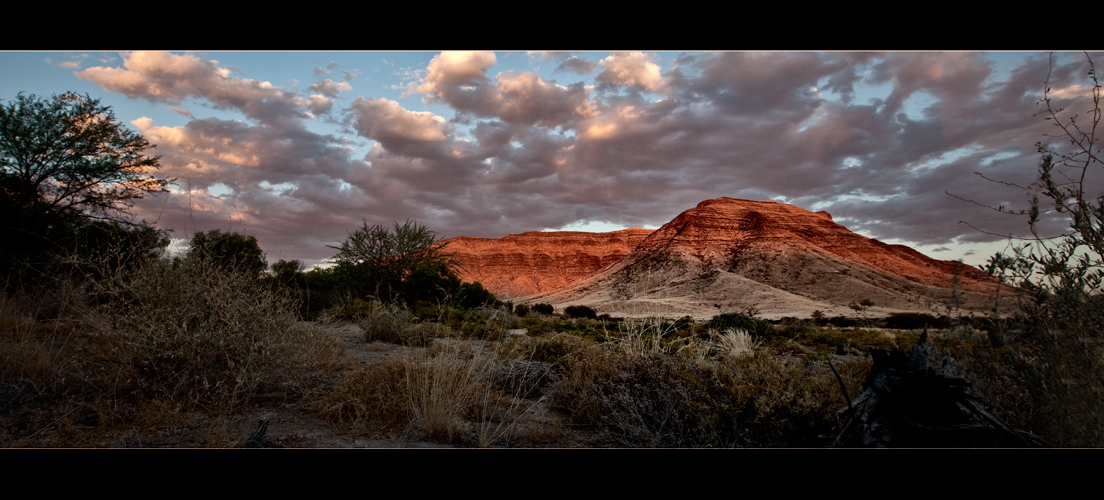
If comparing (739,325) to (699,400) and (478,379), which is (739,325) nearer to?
(699,400)

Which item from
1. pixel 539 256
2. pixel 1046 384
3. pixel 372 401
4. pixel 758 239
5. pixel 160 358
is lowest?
pixel 372 401

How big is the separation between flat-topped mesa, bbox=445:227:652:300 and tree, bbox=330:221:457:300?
4567cm

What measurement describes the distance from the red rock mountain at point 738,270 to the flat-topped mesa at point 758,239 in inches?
4.0

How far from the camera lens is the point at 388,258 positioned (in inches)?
650

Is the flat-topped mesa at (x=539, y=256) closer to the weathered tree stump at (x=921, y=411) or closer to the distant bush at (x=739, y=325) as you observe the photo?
the distant bush at (x=739, y=325)

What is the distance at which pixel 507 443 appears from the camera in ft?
13.6

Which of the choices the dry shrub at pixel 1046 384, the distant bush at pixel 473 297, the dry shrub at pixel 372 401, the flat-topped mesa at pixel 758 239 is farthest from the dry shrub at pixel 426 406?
the flat-topped mesa at pixel 758 239

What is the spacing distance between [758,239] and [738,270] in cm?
587

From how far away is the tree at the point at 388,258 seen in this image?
15970 mm

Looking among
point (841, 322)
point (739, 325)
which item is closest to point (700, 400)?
point (739, 325)
